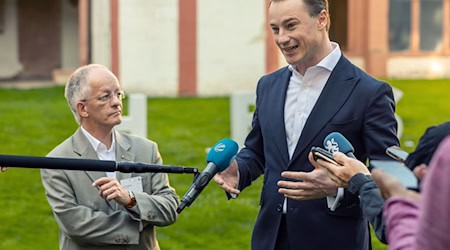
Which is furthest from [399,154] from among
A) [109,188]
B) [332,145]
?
[109,188]

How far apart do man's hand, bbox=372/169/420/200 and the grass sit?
6.16 metres

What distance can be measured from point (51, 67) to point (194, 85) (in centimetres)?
781

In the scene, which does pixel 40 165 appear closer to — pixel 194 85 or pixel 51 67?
pixel 194 85

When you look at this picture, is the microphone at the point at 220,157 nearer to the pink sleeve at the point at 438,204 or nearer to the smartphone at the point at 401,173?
the smartphone at the point at 401,173

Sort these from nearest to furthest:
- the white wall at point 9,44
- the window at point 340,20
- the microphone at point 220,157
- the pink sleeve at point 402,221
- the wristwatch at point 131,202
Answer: the pink sleeve at point 402,221 < the microphone at point 220,157 < the wristwatch at point 131,202 < the white wall at point 9,44 < the window at point 340,20

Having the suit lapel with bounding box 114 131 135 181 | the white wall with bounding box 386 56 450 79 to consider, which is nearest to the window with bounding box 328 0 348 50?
the white wall with bounding box 386 56 450 79

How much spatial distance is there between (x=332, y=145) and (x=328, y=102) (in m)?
0.61

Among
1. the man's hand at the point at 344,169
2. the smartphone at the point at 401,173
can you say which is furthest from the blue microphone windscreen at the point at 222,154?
the smartphone at the point at 401,173

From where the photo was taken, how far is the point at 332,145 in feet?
13.7

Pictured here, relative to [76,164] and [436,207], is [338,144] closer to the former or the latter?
[76,164]

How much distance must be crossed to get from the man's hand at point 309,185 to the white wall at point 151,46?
1886cm

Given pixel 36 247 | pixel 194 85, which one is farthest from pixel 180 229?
pixel 194 85

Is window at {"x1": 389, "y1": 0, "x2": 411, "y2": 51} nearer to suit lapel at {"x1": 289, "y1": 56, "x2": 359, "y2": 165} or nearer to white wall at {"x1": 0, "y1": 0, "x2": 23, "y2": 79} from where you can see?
white wall at {"x1": 0, "y1": 0, "x2": 23, "y2": 79}

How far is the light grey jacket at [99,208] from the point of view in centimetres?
496
